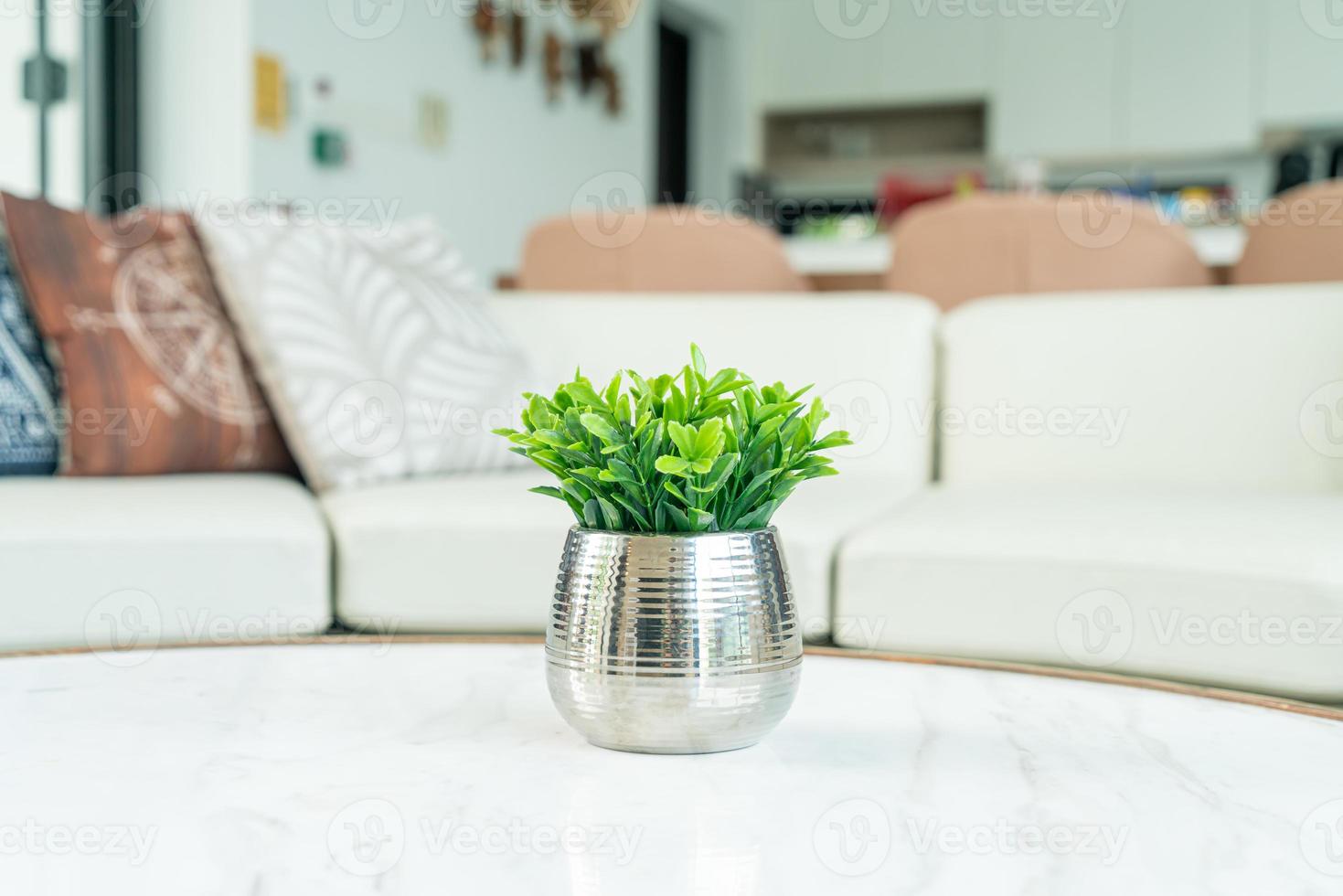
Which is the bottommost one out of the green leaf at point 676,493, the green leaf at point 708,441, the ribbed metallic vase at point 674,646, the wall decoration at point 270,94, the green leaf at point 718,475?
the ribbed metallic vase at point 674,646

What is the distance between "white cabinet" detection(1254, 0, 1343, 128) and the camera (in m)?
6.32

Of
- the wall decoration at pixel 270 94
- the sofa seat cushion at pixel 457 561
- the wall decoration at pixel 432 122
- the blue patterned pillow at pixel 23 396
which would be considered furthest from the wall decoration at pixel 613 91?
the sofa seat cushion at pixel 457 561

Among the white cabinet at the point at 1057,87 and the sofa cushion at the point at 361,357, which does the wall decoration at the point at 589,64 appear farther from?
the sofa cushion at the point at 361,357

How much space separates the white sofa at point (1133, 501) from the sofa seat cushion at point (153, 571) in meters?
0.65

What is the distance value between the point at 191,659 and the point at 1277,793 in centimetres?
71

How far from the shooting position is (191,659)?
995mm

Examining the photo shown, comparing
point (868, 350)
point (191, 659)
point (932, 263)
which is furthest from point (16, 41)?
point (191, 659)

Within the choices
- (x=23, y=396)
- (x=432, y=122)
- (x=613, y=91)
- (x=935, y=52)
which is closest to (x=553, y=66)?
(x=613, y=91)

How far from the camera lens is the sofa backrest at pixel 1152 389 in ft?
6.54

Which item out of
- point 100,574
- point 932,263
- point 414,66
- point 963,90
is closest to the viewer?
point 100,574

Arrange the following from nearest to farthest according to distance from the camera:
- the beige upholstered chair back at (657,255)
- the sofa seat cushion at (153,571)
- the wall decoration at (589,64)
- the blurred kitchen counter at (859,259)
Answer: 1. the sofa seat cushion at (153,571)
2. the beige upholstered chair back at (657,255)
3. the blurred kitchen counter at (859,259)
4. the wall decoration at (589,64)

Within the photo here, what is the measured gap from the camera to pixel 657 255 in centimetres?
313

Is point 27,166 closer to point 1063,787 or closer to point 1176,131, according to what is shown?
point 1063,787

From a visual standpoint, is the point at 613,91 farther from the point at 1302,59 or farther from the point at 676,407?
the point at 676,407
